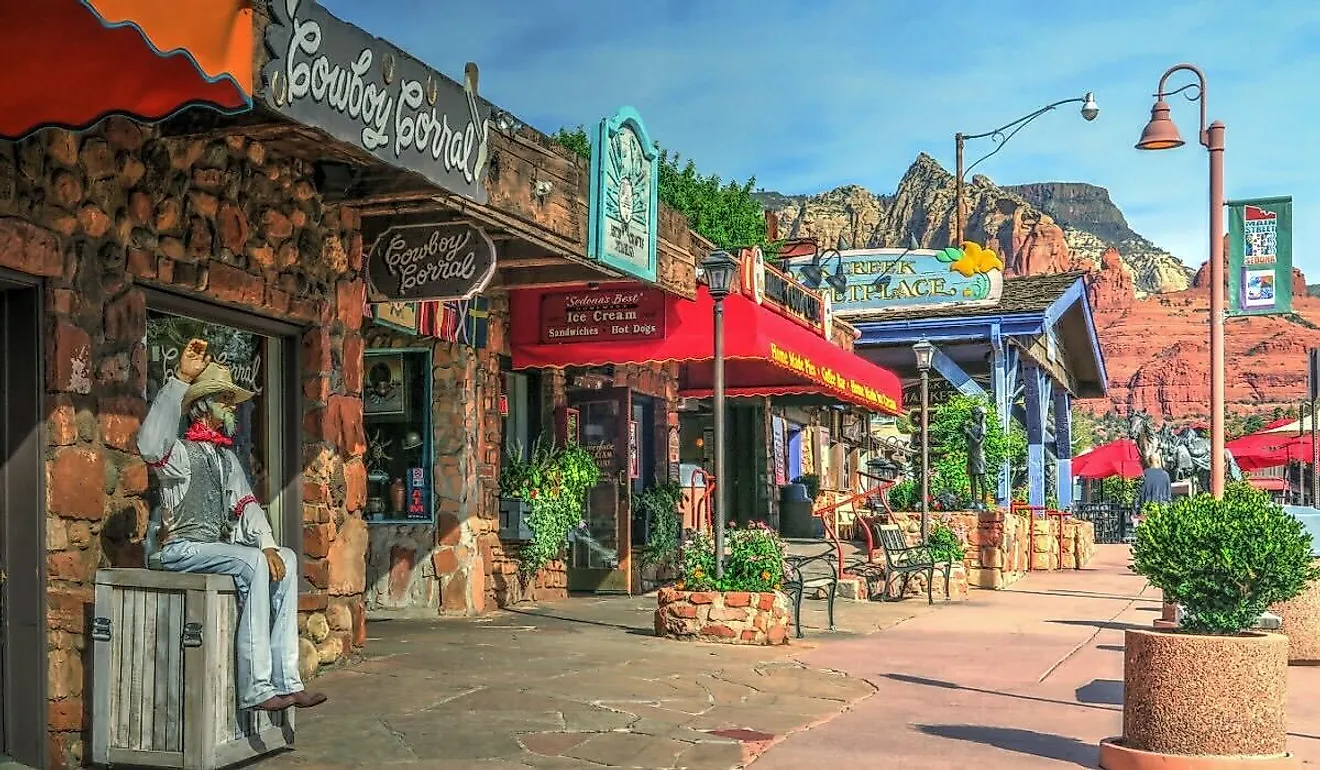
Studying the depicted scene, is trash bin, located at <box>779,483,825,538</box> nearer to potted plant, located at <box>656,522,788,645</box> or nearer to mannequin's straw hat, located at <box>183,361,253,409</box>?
potted plant, located at <box>656,522,788,645</box>

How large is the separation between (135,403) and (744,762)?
3376mm

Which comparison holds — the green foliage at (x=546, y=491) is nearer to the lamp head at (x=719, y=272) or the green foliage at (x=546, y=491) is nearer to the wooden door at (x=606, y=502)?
the wooden door at (x=606, y=502)

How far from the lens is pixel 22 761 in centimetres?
602

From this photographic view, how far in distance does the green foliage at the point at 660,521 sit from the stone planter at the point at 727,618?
12.8 feet

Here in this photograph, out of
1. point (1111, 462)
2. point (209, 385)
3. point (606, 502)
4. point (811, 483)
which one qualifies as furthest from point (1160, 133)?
point (1111, 462)

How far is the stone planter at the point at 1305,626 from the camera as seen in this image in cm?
1042

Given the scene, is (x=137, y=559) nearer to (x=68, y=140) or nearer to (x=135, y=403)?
(x=135, y=403)

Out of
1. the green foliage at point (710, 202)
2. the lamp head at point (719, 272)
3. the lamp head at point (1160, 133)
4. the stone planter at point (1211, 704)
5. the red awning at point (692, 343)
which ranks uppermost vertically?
the green foliage at point (710, 202)

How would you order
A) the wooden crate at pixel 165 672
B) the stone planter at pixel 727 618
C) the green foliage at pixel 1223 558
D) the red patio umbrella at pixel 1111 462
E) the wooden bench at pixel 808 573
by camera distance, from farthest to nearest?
the red patio umbrella at pixel 1111 462 < the wooden bench at pixel 808 573 < the stone planter at pixel 727 618 < the green foliage at pixel 1223 558 < the wooden crate at pixel 165 672

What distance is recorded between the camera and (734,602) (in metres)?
10.9

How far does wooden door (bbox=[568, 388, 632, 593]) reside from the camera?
47.3ft

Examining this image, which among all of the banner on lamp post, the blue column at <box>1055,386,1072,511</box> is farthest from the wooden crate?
the blue column at <box>1055,386,1072,511</box>

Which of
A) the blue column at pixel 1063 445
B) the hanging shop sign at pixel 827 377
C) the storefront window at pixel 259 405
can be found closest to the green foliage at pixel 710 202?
the blue column at pixel 1063 445

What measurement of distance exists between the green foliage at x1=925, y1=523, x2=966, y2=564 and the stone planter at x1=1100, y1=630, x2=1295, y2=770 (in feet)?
33.4
